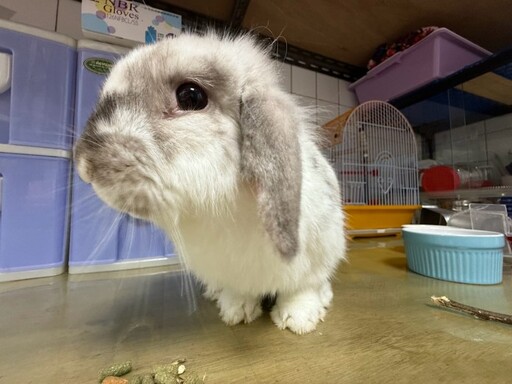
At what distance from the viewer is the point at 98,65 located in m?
0.94

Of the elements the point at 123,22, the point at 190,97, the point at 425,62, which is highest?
the point at 425,62

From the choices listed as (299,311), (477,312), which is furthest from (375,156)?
(299,311)

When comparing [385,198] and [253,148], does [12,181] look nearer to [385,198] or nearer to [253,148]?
[253,148]

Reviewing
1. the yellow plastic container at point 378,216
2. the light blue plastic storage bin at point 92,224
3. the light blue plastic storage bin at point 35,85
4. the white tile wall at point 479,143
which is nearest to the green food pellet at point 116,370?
the light blue plastic storage bin at point 92,224

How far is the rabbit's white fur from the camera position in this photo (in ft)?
1.20

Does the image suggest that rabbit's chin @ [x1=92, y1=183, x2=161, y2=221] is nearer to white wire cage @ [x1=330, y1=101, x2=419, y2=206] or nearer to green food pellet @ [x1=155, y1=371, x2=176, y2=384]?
green food pellet @ [x1=155, y1=371, x2=176, y2=384]

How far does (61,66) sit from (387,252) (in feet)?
4.66

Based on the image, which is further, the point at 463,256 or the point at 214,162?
the point at 463,256

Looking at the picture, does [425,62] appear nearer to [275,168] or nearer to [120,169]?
[275,168]

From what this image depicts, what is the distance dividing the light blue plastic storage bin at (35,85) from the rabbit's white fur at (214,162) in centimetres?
61

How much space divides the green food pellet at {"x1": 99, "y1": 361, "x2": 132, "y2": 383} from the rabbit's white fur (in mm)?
186

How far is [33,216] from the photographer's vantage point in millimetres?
854

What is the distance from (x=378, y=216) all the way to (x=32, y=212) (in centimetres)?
148

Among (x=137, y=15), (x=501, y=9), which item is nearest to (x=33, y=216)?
(x=137, y=15)
